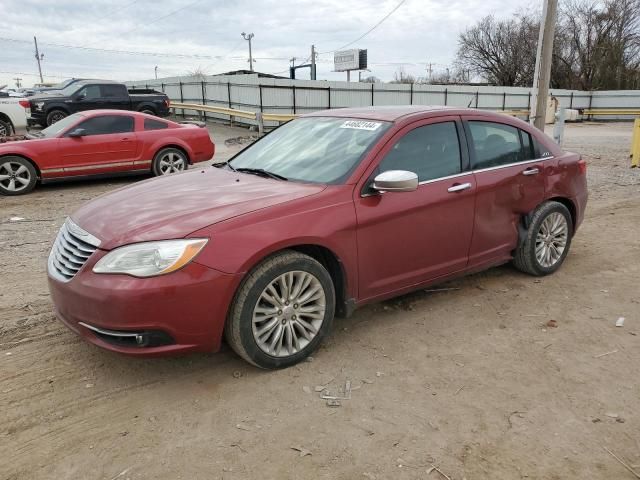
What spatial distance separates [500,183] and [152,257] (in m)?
2.90

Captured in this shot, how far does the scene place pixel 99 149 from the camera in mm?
9523

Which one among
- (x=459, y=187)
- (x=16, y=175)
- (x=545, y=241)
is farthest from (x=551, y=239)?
(x=16, y=175)

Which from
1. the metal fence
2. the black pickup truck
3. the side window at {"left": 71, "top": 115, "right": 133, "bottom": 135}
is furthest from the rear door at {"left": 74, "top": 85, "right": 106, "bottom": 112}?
the side window at {"left": 71, "top": 115, "right": 133, "bottom": 135}

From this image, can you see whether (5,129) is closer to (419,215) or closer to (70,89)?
(70,89)

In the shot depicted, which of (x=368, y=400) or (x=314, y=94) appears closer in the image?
(x=368, y=400)

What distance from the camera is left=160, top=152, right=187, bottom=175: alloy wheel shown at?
33.8 ft

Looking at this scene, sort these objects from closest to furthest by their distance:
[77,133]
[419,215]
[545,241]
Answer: [419,215], [545,241], [77,133]

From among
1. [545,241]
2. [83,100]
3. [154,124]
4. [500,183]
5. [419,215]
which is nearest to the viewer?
[419,215]

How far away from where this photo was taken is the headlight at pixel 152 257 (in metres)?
2.88

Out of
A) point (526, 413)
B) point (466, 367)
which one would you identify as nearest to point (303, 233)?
point (466, 367)

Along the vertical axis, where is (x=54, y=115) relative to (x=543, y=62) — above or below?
below

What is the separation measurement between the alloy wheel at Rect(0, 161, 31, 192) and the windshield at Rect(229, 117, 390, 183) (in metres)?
6.19

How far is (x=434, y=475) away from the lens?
2469 mm

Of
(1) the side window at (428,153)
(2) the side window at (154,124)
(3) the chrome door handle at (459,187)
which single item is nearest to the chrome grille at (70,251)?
Answer: (1) the side window at (428,153)
